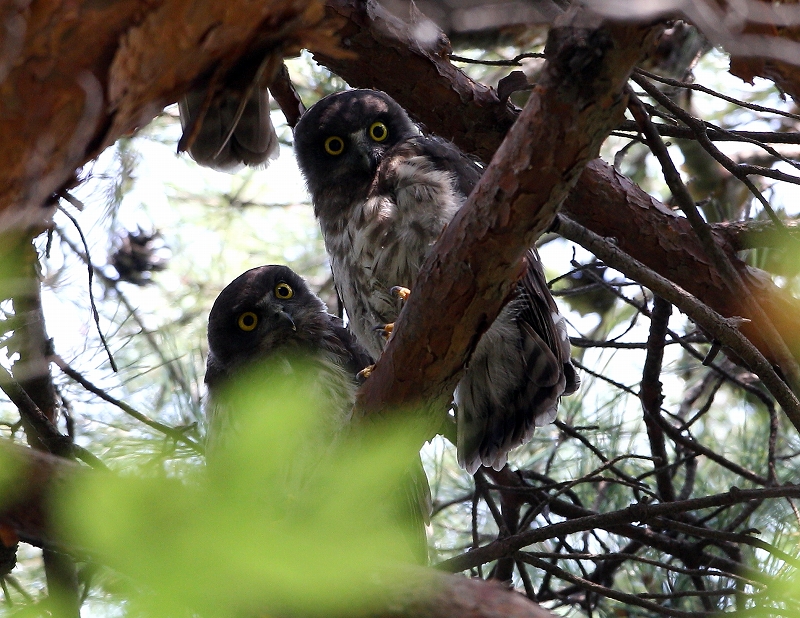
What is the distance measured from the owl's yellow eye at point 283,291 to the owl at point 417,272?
323mm

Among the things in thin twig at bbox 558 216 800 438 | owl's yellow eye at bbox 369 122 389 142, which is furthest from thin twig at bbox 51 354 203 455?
owl's yellow eye at bbox 369 122 389 142

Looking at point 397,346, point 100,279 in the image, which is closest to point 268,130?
point 100,279

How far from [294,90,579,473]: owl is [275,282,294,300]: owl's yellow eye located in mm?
323

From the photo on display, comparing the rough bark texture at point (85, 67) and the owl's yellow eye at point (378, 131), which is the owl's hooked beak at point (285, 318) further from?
the rough bark texture at point (85, 67)

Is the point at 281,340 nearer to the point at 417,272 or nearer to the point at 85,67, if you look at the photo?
the point at 417,272

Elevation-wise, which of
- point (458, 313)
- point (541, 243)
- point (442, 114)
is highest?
point (541, 243)

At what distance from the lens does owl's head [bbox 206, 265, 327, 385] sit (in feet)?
13.0

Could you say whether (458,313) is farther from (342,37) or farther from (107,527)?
(342,37)

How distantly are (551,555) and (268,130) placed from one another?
2.00 metres

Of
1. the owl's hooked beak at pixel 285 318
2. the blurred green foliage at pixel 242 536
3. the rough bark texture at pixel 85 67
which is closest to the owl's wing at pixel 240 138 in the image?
the owl's hooked beak at pixel 285 318

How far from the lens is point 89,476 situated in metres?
1.47

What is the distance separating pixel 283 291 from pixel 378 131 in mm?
930

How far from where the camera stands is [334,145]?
13.4 ft

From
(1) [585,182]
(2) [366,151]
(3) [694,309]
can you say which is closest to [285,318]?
(2) [366,151]
